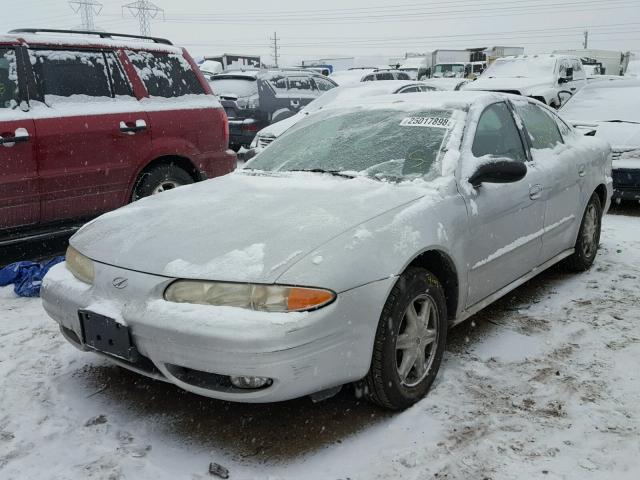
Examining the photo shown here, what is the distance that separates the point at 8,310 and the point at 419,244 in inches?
115

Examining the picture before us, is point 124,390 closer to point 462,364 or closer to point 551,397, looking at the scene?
point 462,364

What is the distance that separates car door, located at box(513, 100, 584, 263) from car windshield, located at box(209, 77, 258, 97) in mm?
8350

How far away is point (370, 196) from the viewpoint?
298 centimetres

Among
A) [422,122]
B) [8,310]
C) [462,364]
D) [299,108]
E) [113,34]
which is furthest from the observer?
[299,108]

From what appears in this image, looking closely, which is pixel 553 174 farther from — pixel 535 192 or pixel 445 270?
pixel 445 270

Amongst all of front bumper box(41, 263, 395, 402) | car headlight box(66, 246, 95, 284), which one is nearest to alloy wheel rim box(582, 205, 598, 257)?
front bumper box(41, 263, 395, 402)

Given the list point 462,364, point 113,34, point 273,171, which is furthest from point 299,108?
point 462,364

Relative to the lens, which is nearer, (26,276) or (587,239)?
(26,276)

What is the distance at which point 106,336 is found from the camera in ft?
8.46

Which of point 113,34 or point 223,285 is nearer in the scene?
point 223,285

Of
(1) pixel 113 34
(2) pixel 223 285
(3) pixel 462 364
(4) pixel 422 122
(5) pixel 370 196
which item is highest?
(1) pixel 113 34

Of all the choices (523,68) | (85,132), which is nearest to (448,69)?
(523,68)

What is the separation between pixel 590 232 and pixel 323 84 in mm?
8943

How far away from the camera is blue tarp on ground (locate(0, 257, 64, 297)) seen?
440 centimetres
